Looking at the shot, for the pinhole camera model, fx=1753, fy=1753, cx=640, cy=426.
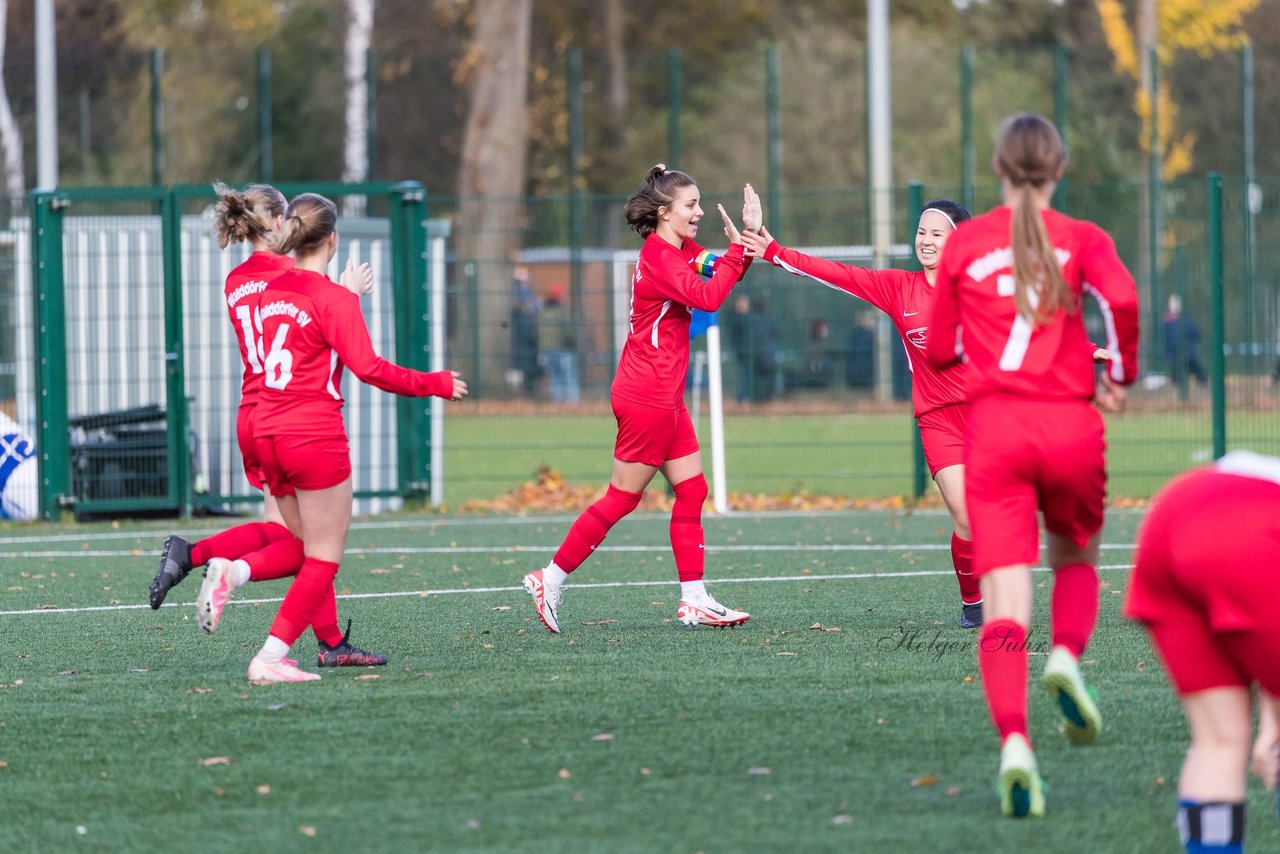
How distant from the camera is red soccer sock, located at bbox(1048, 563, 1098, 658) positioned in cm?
450

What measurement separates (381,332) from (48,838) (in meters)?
9.16

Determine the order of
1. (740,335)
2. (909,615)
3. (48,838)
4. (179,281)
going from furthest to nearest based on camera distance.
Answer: (740,335) < (179,281) < (909,615) < (48,838)

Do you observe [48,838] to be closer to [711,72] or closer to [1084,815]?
[1084,815]

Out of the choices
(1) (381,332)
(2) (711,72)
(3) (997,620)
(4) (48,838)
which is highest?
(2) (711,72)

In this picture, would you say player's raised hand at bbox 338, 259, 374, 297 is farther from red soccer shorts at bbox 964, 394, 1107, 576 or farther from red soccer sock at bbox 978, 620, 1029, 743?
red soccer sock at bbox 978, 620, 1029, 743

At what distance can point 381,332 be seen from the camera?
13.2 metres

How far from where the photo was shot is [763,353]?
15.4m

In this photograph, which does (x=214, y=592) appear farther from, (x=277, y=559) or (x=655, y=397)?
(x=655, y=397)

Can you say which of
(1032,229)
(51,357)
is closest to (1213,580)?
(1032,229)

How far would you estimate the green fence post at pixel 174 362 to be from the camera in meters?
12.7

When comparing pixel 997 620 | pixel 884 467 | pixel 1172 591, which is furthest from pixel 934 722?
pixel 884 467

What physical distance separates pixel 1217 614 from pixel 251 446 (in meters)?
3.63

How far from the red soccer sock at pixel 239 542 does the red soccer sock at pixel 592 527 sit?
1.30 metres

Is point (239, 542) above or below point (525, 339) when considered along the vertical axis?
below
